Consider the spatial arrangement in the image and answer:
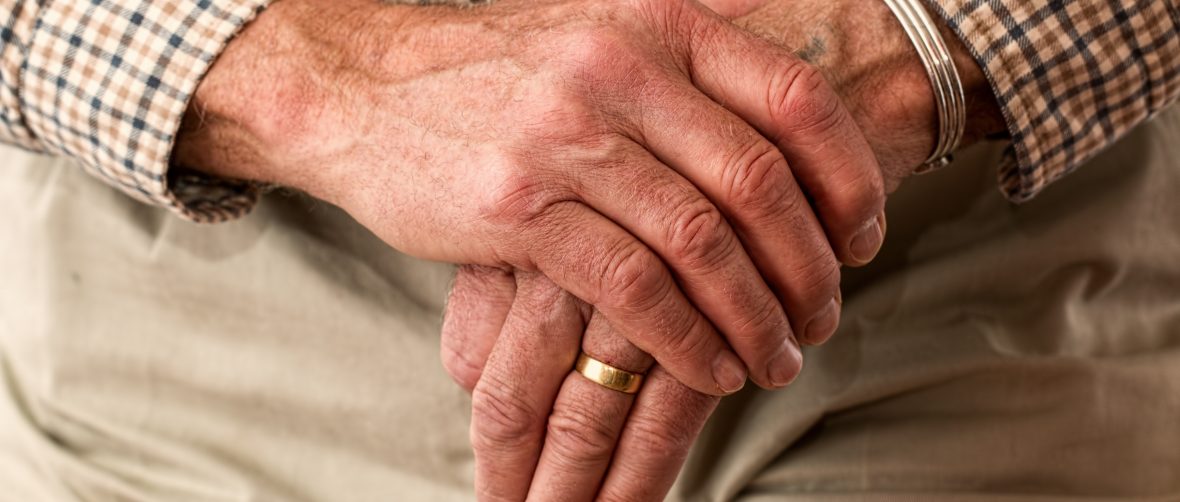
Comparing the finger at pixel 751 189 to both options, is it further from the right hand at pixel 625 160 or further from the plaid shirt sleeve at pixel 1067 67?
the plaid shirt sleeve at pixel 1067 67

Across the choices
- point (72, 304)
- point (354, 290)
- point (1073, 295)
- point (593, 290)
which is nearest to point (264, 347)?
point (354, 290)

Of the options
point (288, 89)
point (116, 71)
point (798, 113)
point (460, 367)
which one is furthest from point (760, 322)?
point (116, 71)

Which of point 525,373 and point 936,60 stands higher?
point 936,60

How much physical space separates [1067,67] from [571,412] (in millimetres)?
486

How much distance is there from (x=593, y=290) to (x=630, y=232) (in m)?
0.05

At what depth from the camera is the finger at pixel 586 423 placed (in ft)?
2.70

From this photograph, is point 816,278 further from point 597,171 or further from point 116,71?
point 116,71

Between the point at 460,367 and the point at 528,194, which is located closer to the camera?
the point at 528,194

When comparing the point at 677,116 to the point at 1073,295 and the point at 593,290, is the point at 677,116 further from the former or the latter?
the point at 1073,295

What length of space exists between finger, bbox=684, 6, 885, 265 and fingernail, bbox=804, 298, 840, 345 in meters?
0.06

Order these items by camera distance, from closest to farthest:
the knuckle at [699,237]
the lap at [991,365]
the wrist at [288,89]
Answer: the knuckle at [699,237], the wrist at [288,89], the lap at [991,365]

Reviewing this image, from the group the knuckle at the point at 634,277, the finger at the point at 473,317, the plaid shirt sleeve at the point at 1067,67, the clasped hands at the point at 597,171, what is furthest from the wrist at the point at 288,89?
the plaid shirt sleeve at the point at 1067,67

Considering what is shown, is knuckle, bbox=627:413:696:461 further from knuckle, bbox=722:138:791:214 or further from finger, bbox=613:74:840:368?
knuckle, bbox=722:138:791:214

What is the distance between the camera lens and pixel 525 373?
0.83m
